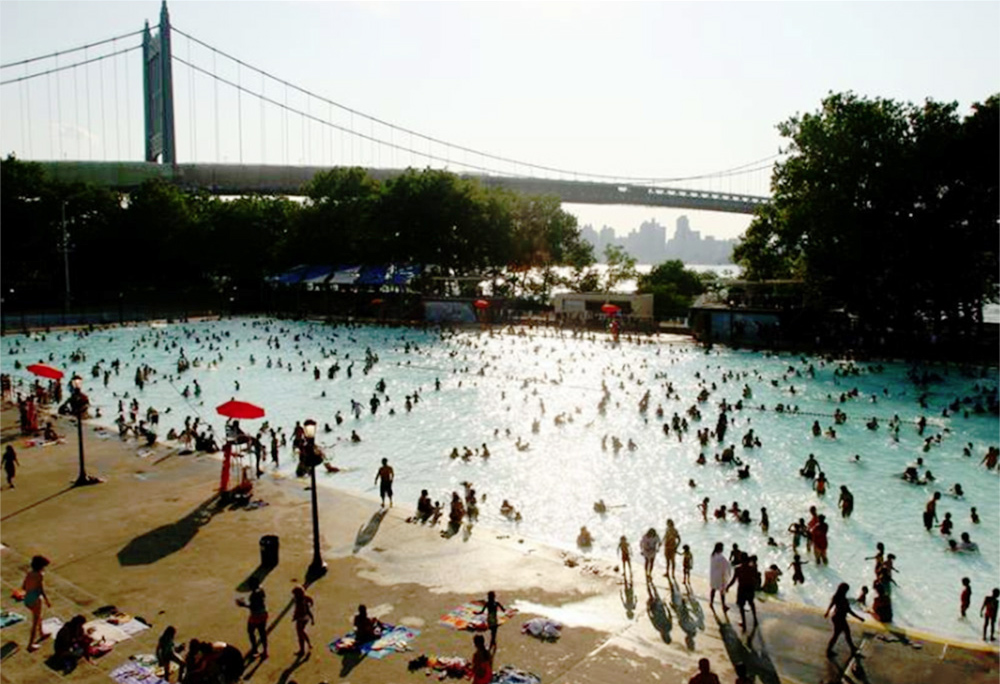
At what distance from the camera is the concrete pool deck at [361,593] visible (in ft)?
37.5

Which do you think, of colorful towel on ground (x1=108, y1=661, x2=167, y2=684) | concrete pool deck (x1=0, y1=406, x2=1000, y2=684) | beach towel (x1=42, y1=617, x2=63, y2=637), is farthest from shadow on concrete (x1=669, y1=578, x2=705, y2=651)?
beach towel (x1=42, y1=617, x2=63, y2=637)

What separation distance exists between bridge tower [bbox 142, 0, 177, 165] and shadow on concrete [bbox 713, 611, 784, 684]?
11845 centimetres

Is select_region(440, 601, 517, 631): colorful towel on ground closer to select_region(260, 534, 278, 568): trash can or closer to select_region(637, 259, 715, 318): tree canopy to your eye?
select_region(260, 534, 278, 568): trash can

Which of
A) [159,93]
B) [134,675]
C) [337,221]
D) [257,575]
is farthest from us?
[159,93]

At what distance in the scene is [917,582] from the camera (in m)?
18.0

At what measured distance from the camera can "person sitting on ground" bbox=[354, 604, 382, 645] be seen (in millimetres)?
12062

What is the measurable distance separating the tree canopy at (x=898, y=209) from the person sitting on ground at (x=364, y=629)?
46.7 metres

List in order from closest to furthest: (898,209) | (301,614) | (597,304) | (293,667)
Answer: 1. (293,667)
2. (301,614)
3. (898,209)
4. (597,304)

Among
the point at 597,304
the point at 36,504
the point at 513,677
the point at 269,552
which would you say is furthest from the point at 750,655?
the point at 597,304

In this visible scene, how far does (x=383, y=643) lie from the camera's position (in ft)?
39.4

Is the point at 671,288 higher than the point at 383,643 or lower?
higher

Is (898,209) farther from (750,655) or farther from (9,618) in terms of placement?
(9,618)

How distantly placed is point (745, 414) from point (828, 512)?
1306 centimetres

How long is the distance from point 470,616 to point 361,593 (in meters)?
2.24
